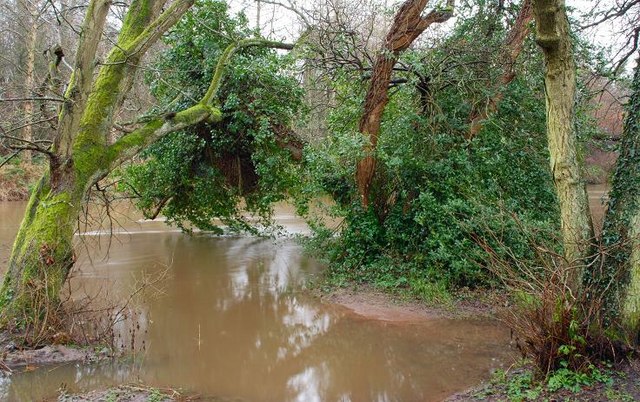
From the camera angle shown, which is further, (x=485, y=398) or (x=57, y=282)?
(x=57, y=282)

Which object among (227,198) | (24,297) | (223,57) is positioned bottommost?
(24,297)

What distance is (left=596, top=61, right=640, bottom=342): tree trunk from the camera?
482 cm

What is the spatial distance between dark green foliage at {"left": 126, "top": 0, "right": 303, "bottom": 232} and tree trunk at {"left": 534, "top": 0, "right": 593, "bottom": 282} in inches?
247

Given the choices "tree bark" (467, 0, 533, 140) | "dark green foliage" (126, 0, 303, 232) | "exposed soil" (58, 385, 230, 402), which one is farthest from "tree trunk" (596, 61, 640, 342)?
"dark green foliage" (126, 0, 303, 232)

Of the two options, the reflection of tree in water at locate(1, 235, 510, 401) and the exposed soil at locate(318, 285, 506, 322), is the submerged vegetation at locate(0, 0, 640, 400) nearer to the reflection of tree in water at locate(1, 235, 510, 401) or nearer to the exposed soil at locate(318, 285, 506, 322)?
the exposed soil at locate(318, 285, 506, 322)

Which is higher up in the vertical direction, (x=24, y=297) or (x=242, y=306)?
(x=24, y=297)

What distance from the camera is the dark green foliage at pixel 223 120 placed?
11.1 meters

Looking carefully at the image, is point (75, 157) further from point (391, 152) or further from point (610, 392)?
point (610, 392)

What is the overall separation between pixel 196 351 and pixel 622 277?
5240mm

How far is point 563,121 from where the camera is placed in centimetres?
569

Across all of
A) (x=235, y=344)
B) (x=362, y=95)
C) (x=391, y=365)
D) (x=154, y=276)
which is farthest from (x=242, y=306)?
(x=362, y=95)

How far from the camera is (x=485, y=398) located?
4.95 meters

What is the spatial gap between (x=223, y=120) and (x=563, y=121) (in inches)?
300

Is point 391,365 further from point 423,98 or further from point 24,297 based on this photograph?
point 423,98
